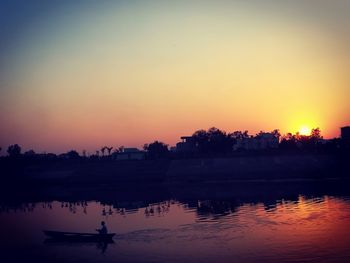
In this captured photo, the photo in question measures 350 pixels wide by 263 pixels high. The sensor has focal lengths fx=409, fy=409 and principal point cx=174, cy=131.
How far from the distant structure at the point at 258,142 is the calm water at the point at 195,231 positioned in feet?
304

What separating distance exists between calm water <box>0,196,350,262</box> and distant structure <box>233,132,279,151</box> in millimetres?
92740

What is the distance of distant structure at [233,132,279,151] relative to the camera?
152 metres

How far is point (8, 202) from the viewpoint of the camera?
76.6 metres

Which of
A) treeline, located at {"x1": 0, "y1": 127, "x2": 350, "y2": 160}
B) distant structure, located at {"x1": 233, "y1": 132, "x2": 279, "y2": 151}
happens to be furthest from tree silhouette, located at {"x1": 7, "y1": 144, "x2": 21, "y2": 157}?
distant structure, located at {"x1": 233, "y1": 132, "x2": 279, "y2": 151}

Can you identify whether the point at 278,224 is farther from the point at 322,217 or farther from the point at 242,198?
the point at 242,198

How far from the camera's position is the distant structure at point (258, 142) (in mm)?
152075

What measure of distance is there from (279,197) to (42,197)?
47489 mm

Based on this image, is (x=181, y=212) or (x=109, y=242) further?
(x=181, y=212)

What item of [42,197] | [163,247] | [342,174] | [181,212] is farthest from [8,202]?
[342,174]

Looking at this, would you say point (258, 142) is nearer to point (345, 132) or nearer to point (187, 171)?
point (345, 132)

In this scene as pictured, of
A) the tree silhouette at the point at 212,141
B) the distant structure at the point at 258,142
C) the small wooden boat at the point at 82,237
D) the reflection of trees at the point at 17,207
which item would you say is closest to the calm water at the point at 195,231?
the small wooden boat at the point at 82,237

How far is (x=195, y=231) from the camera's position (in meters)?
40.8

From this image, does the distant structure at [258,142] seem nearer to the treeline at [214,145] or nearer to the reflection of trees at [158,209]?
the treeline at [214,145]

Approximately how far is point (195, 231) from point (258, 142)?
117404 mm
